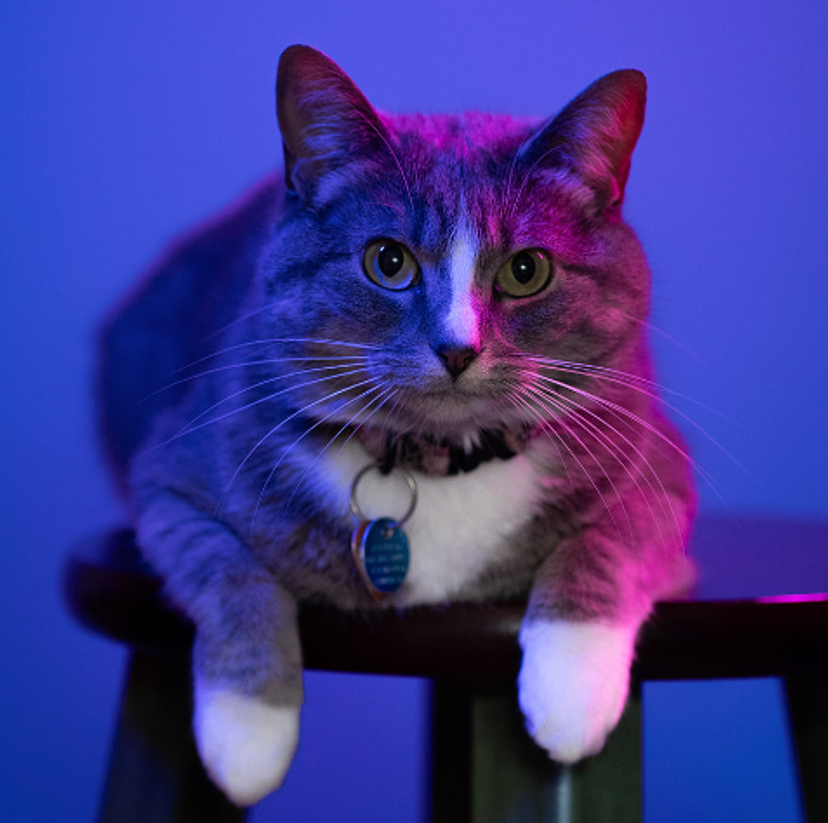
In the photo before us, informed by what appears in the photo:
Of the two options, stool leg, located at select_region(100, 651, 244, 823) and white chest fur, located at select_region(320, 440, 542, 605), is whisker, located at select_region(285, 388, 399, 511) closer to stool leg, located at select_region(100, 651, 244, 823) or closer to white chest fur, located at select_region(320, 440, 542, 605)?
white chest fur, located at select_region(320, 440, 542, 605)

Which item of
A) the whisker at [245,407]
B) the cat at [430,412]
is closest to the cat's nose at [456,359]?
the cat at [430,412]

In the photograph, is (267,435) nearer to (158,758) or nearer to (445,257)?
(445,257)

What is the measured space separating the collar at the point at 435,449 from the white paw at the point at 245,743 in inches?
11.4

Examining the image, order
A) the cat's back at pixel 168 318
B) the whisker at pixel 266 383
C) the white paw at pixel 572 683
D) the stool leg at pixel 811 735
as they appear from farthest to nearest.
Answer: the cat's back at pixel 168 318 < the stool leg at pixel 811 735 < the whisker at pixel 266 383 < the white paw at pixel 572 683

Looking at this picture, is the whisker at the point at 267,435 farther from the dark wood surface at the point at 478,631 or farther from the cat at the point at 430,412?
the dark wood surface at the point at 478,631

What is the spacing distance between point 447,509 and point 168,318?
734mm

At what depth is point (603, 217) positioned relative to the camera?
103cm

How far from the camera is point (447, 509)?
3.30 feet

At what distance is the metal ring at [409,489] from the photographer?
3.22ft

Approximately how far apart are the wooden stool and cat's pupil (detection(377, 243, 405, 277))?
0.36 m

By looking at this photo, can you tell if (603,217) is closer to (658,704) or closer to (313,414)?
(313,414)

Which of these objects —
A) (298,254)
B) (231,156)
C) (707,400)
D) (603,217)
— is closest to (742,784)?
(707,400)

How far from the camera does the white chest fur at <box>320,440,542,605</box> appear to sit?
3.20 feet

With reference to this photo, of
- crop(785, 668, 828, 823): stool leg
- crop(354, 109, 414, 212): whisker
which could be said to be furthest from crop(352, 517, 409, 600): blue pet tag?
crop(785, 668, 828, 823): stool leg
